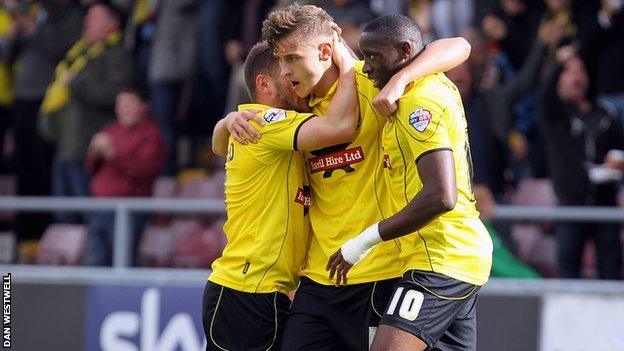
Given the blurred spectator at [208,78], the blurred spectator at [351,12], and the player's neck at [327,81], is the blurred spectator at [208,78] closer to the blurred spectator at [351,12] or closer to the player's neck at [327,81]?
the blurred spectator at [351,12]

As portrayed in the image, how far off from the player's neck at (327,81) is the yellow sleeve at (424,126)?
1.57ft

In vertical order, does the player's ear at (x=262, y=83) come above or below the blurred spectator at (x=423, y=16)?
below

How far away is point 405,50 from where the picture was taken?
5.69 meters

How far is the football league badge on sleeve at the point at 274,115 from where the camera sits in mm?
5945

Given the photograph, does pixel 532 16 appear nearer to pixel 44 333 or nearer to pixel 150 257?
pixel 150 257

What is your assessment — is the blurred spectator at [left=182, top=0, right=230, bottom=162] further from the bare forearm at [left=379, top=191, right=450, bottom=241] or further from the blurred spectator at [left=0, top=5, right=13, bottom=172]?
the bare forearm at [left=379, top=191, right=450, bottom=241]

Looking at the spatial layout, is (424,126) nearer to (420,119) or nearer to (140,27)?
(420,119)

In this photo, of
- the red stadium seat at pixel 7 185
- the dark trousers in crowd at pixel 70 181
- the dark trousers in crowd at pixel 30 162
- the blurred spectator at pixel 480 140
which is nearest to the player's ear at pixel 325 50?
the blurred spectator at pixel 480 140

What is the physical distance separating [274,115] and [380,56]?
0.60 metres

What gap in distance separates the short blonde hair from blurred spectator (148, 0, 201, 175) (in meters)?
5.38

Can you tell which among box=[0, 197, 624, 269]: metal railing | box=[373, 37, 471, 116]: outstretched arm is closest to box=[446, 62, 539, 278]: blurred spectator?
box=[0, 197, 624, 269]: metal railing

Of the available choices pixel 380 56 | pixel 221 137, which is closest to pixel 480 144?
pixel 221 137

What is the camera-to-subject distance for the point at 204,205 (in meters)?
9.25

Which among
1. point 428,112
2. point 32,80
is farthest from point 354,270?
point 32,80
